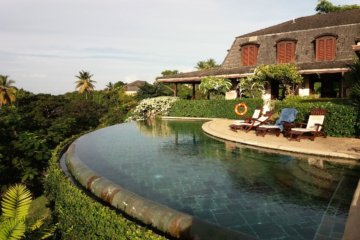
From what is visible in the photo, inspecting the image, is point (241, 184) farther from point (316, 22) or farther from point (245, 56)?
point (316, 22)

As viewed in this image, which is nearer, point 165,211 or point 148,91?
point 165,211

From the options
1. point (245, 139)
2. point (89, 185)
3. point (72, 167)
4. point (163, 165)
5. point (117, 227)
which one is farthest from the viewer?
point (245, 139)

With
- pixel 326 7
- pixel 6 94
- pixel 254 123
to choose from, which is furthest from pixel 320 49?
pixel 6 94

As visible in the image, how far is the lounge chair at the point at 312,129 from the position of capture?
40.3 feet

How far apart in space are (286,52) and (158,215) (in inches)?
968

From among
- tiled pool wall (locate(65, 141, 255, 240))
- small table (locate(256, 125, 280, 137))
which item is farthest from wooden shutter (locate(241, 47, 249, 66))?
tiled pool wall (locate(65, 141, 255, 240))

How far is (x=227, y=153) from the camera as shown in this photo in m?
11.3

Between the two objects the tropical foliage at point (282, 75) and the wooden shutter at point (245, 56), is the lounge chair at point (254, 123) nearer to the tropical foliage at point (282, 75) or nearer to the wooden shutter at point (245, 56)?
the tropical foliage at point (282, 75)

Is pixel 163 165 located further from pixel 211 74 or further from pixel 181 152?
pixel 211 74

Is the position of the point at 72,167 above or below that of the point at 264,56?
below

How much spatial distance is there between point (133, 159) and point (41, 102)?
A: 32.0 metres

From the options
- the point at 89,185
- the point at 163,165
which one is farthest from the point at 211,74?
the point at 89,185

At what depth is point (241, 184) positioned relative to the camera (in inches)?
301

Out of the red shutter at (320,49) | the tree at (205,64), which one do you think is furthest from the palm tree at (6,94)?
the red shutter at (320,49)
